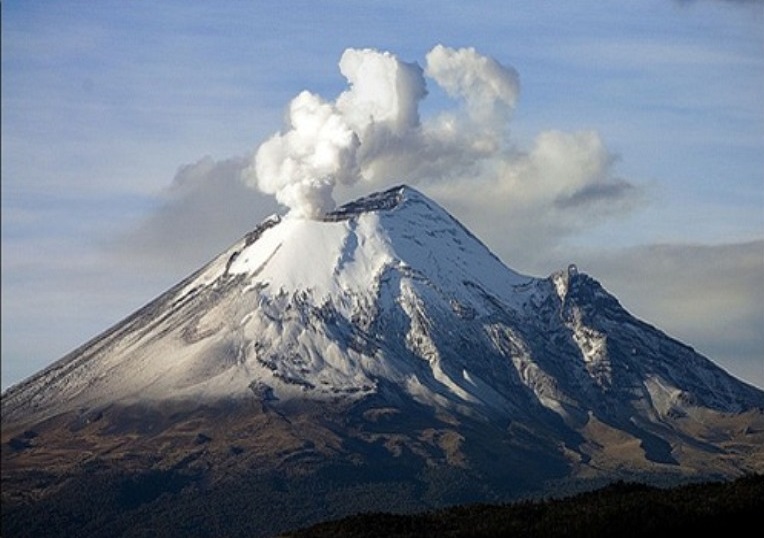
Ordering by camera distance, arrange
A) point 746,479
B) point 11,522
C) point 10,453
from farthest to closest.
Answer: point 11,522, point 746,479, point 10,453

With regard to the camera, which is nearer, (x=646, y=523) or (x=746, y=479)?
(x=646, y=523)

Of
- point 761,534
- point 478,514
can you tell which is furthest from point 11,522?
point 761,534

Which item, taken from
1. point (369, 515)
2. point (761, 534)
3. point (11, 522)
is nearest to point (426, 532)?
point (369, 515)

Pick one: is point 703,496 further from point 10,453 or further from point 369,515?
Result: point 10,453

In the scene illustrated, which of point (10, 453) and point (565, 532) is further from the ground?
point (10, 453)

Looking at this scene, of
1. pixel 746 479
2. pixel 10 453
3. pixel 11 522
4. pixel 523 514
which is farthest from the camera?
pixel 11 522

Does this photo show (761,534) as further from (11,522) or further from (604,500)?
(11,522)

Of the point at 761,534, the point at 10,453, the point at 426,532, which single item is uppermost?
the point at 10,453
